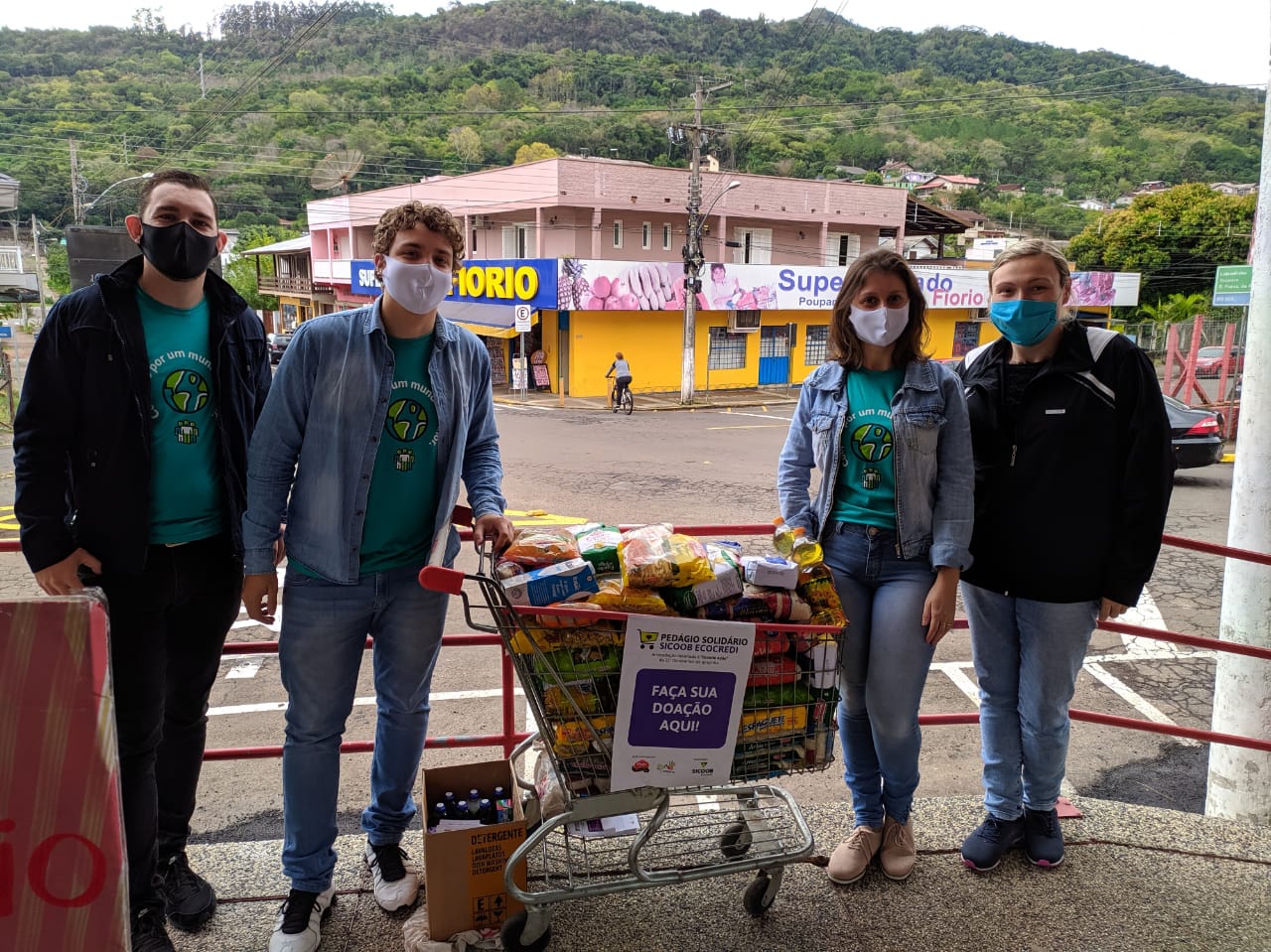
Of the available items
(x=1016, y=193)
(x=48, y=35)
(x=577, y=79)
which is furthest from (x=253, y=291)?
(x=1016, y=193)

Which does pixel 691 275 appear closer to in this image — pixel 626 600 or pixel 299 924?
pixel 626 600

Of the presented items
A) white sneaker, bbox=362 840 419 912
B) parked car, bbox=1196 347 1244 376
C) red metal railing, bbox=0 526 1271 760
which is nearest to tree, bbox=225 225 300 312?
parked car, bbox=1196 347 1244 376

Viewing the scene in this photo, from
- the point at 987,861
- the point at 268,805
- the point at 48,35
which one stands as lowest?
the point at 268,805

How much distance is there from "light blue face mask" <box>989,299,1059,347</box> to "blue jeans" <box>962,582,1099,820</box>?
0.89 m

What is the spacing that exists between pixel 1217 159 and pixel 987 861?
208 feet

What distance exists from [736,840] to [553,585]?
125 cm

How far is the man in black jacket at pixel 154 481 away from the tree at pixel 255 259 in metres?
55.5

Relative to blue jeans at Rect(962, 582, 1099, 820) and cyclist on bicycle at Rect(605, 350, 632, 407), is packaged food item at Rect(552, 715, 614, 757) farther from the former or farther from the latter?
cyclist on bicycle at Rect(605, 350, 632, 407)

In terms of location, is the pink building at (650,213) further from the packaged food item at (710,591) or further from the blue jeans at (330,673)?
the packaged food item at (710,591)

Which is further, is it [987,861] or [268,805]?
[268,805]

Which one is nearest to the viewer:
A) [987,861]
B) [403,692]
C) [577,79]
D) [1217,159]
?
[403,692]

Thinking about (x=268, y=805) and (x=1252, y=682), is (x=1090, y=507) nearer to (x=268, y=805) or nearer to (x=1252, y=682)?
(x=1252, y=682)

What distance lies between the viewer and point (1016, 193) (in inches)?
2638

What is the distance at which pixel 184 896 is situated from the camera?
2.60 metres
